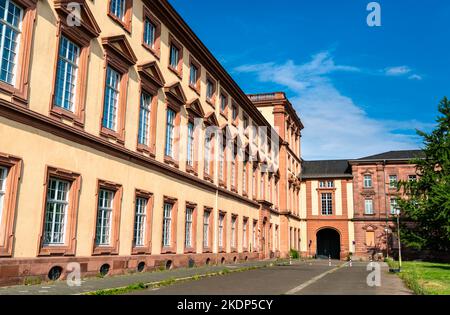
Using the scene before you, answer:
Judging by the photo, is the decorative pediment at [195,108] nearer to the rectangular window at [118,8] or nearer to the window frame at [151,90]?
the window frame at [151,90]

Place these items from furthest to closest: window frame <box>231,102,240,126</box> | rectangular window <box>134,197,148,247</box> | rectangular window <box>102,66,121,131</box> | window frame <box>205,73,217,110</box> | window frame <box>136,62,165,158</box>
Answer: window frame <box>231,102,240,126</box> < window frame <box>205,73,217,110</box> < window frame <box>136,62,165,158</box> < rectangular window <box>134,197,148,247</box> < rectangular window <box>102,66,121,131</box>

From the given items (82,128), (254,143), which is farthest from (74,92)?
(254,143)

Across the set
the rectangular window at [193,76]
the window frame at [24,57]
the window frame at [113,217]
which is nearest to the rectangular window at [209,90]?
the rectangular window at [193,76]

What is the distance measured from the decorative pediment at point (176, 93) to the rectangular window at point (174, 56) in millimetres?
1178

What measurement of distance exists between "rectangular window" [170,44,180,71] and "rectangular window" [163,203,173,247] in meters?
7.83

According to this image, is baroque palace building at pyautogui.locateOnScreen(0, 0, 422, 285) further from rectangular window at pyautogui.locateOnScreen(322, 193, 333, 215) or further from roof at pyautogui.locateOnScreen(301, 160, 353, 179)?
roof at pyautogui.locateOnScreen(301, 160, 353, 179)

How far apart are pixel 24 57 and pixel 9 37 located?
0.70 meters

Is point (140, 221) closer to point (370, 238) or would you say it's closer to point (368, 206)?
point (370, 238)

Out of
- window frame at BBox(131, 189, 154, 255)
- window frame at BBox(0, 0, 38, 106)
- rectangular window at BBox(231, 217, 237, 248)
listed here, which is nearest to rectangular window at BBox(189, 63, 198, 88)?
window frame at BBox(131, 189, 154, 255)

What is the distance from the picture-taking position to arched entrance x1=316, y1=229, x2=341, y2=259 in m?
69.8

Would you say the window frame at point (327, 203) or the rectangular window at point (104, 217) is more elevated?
the window frame at point (327, 203)

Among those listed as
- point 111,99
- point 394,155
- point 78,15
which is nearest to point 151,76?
point 111,99

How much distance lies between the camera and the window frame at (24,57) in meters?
13.6

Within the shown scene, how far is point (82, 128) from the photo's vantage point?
660 inches
